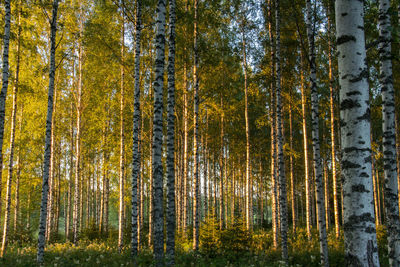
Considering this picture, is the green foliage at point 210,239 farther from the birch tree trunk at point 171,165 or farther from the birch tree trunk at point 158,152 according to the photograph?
the birch tree trunk at point 158,152

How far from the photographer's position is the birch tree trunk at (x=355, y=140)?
2.68 m

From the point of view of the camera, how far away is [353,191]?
274 cm

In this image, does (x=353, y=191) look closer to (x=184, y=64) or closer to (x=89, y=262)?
(x=89, y=262)

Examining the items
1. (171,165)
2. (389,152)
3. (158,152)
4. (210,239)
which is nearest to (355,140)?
(389,152)

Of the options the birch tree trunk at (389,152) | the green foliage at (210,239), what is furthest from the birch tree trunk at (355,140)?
the green foliage at (210,239)

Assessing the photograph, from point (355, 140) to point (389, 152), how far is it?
3878mm

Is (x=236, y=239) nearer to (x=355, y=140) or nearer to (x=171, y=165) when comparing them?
(x=171, y=165)

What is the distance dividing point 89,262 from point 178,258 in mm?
2797

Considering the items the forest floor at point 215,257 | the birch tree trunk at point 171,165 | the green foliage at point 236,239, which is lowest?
the forest floor at point 215,257

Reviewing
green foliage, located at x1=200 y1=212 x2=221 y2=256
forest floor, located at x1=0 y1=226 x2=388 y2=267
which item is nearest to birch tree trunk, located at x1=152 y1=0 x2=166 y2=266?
forest floor, located at x1=0 y1=226 x2=388 y2=267

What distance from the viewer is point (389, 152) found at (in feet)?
19.1

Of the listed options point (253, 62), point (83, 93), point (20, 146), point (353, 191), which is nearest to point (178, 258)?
point (353, 191)

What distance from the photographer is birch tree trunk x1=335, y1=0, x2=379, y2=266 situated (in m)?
2.68

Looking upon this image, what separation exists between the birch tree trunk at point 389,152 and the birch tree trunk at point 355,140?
303 centimetres
